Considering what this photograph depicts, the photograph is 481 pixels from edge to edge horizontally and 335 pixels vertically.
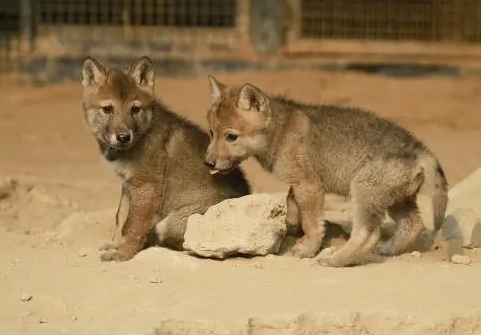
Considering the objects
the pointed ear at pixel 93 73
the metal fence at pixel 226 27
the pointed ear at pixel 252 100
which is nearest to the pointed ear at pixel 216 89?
the pointed ear at pixel 252 100

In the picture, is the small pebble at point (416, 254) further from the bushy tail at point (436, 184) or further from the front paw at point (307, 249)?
the front paw at point (307, 249)

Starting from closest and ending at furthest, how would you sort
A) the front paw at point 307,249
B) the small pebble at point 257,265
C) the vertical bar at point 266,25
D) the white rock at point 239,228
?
the small pebble at point 257,265
the white rock at point 239,228
the front paw at point 307,249
the vertical bar at point 266,25

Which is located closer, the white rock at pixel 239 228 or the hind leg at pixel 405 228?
the white rock at pixel 239 228

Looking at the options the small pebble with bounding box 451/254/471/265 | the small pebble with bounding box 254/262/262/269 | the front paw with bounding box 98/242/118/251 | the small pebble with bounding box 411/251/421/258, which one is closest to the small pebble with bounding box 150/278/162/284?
the small pebble with bounding box 254/262/262/269

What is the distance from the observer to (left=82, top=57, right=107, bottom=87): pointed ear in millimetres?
8188

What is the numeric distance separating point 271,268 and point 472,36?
11.2m

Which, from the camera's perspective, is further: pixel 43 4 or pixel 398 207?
pixel 43 4

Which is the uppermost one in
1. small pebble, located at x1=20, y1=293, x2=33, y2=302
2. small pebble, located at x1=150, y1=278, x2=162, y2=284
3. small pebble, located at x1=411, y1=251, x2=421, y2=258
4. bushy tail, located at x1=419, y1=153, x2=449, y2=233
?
bushy tail, located at x1=419, y1=153, x2=449, y2=233

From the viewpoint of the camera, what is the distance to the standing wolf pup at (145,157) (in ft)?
26.1

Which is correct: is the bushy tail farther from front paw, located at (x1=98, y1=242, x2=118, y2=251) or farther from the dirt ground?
front paw, located at (x1=98, y1=242, x2=118, y2=251)

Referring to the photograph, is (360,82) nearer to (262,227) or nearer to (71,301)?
(262,227)

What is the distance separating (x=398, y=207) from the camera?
8062mm

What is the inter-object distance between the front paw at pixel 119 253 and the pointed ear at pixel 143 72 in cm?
128

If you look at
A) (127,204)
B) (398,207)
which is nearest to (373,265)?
(398,207)
